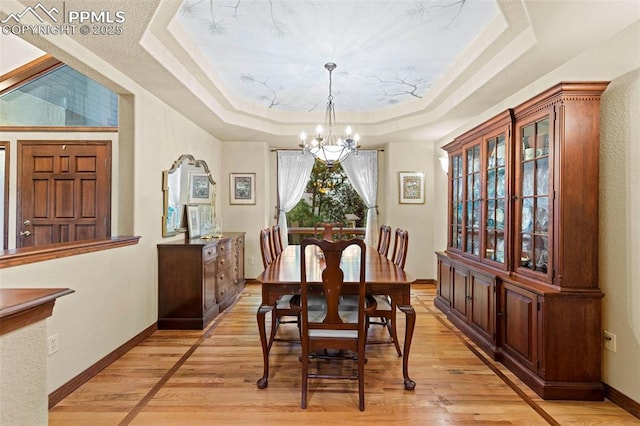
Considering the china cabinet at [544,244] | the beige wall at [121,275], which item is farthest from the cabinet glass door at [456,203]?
the beige wall at [121,275]

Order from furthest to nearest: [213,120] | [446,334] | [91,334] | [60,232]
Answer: [213,120]
[60,232]
[446,334]
[91,334]

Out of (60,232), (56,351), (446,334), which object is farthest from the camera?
(60,232)

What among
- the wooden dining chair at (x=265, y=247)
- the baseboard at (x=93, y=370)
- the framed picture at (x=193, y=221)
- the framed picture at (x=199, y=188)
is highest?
the framed picture at (x=199, y=188)

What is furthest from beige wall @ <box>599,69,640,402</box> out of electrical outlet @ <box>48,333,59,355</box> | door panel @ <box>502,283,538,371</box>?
electrical outlet @ <box>48,333,59,355</box>

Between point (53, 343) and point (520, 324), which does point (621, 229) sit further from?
point (53, 343)

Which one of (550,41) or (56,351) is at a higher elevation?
(550,41)

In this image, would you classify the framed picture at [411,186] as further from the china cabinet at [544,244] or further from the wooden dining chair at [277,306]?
the wooden dining chair at [277,306]

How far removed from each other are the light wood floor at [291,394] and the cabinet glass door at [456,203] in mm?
1251

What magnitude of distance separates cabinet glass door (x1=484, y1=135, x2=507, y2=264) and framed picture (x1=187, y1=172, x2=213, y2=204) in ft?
11.5

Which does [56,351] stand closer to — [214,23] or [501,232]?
[214,23]

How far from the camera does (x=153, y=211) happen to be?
137 inches

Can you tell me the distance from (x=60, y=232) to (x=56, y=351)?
209 centimetres

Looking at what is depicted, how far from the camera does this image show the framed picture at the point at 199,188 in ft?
14.4

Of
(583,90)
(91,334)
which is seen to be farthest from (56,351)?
(583,90)
